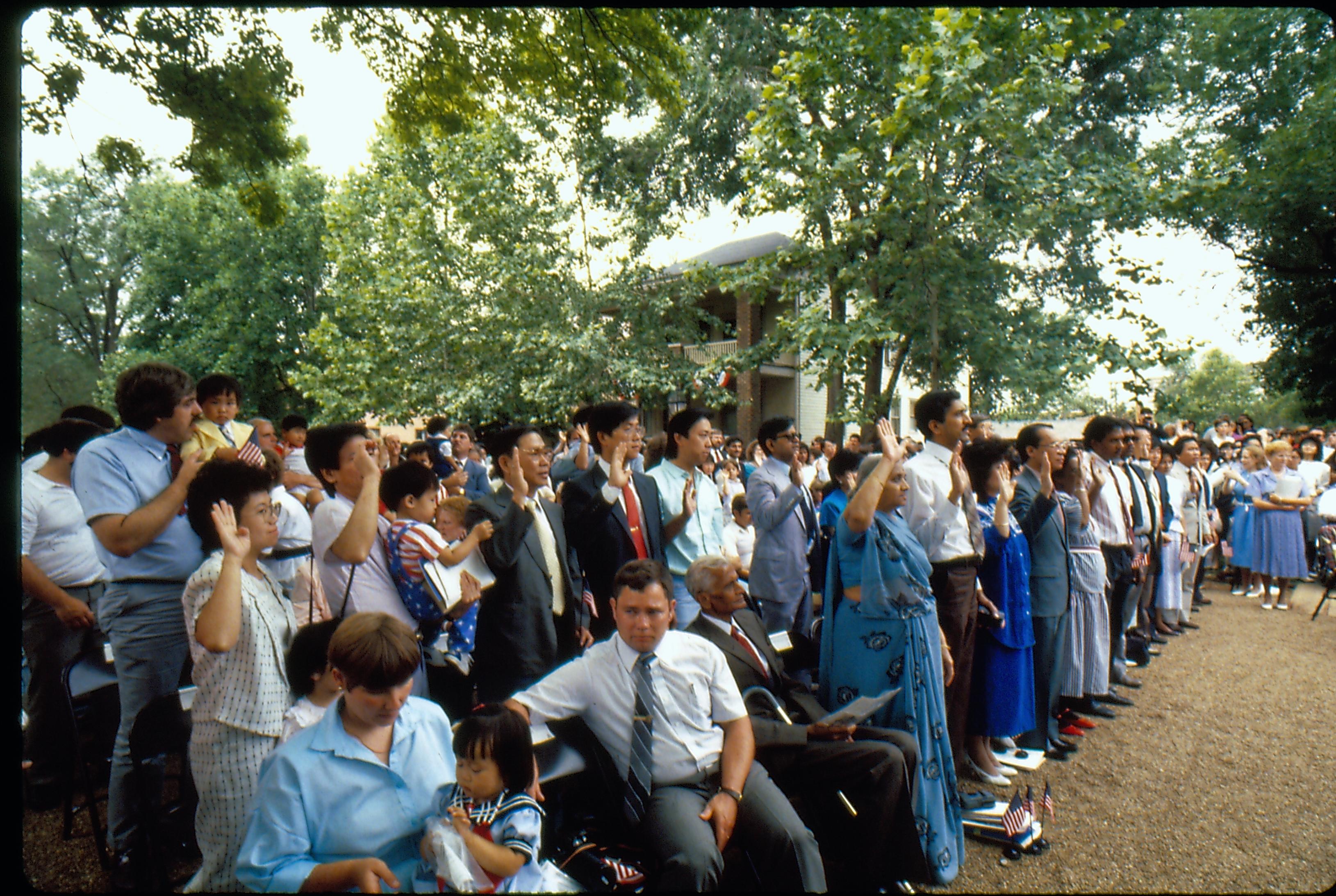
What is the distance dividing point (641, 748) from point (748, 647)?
82cm

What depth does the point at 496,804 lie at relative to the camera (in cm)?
208

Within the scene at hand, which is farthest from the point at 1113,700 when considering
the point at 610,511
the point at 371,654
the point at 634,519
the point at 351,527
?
the point at 371,654

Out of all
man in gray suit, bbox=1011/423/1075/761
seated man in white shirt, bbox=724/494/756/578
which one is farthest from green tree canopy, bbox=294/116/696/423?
man in gray suit, bbox=1011/423/1075/761

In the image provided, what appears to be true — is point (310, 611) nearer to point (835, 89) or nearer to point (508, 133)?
point (835, 89)

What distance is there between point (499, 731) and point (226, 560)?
1035 millimetres

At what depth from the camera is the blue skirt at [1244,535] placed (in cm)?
892

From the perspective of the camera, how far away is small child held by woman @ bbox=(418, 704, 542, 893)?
1966 mm

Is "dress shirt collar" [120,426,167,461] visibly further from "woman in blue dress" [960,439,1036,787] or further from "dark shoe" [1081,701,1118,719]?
"dark shoe" [1081,701,1118,719]

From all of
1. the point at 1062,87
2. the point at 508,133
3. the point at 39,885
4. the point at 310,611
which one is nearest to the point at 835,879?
the point at 310,611

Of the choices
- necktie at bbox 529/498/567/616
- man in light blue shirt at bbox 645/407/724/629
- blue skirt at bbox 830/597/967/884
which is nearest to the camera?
blue skirt at bbox 830/597/967/884

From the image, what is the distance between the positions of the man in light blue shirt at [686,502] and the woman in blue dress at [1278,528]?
295 inches

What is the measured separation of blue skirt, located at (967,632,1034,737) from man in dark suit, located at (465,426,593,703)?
234 cm

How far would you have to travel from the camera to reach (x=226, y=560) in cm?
237

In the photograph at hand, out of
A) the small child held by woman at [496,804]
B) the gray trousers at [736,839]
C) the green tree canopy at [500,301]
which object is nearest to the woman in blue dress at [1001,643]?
the gray trousers at [736,839]
